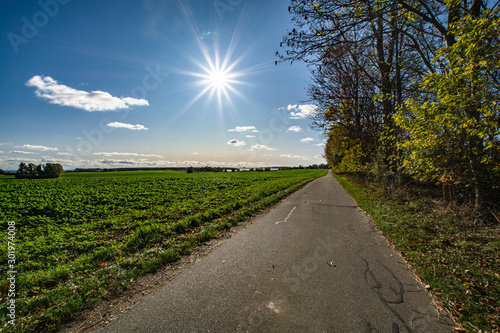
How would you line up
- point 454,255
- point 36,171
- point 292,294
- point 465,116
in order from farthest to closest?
point 36,171 < point 465,116 < point 454,255 < point 292,294

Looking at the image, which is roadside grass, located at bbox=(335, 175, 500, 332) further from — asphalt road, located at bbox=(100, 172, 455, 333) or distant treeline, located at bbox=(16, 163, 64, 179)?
distant treeline, located at bbox=(16, 163, 64, 179)

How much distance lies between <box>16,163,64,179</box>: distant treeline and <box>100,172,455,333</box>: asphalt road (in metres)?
61.6

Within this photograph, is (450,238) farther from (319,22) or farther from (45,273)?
(45,273)

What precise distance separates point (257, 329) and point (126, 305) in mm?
2023

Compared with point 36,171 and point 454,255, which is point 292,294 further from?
point 36,171

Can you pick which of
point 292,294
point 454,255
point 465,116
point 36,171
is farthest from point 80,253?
point 36,171

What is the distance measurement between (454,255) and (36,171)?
6700 centimetres

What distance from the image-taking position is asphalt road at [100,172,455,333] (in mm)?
2586

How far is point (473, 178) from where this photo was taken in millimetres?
6215

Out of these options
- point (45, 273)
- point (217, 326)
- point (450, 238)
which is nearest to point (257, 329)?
point (217, 326)

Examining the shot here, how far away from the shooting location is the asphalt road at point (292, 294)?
259 cm

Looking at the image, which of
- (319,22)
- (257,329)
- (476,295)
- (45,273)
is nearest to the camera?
(257,329)

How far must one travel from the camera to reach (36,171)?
45.7 meters

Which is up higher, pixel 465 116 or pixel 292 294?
pixel 465 116
